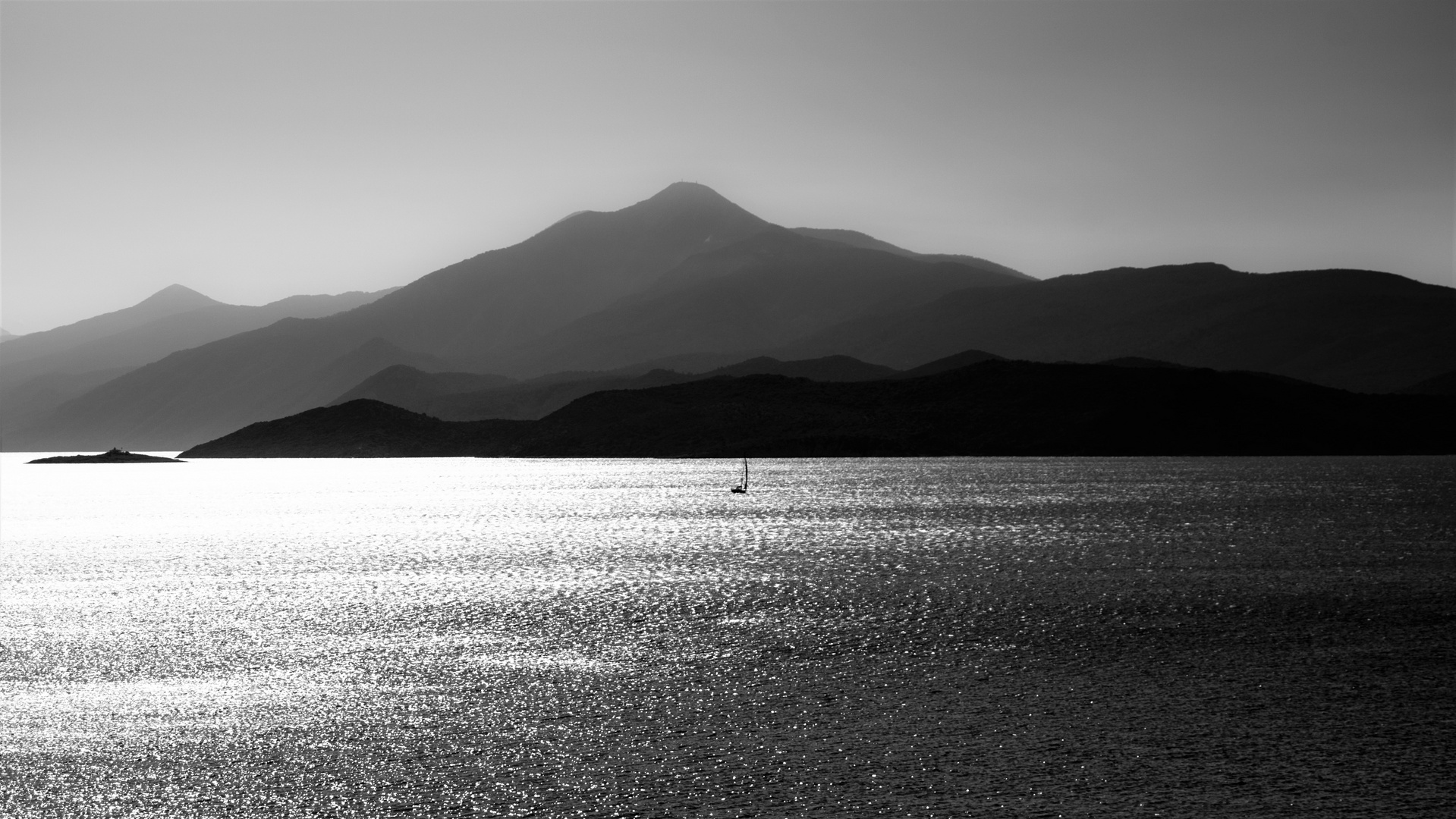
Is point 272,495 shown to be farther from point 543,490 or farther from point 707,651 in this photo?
point 707,651

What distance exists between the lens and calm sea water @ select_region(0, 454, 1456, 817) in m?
14.0

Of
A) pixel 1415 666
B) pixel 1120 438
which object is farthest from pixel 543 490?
pixel 1120 438

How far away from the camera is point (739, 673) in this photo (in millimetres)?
20266

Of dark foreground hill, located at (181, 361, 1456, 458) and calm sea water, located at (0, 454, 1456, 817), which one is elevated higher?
dark foreground hill, located at (181, 361, 1456, 458)

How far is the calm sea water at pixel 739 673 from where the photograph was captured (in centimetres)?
1398

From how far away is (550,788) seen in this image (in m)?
13.9

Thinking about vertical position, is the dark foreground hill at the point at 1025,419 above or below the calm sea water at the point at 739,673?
above

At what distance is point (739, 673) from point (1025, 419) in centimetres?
15706

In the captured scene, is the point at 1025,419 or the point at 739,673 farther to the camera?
the point at 1025,419

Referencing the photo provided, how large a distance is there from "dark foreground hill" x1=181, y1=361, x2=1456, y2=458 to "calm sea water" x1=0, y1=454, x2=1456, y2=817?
11972 cm

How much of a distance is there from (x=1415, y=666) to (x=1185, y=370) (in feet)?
550

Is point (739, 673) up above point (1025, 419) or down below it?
below

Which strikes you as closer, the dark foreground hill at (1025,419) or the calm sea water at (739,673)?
the calm sea water at (739,673)

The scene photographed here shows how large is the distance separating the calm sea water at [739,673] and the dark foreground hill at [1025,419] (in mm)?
119720
